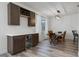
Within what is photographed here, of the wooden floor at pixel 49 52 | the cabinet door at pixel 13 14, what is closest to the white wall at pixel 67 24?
the wooden floor at pixel 49 52

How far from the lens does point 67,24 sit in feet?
28.3

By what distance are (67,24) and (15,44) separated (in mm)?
5973

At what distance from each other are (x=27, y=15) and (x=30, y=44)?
5.39ft

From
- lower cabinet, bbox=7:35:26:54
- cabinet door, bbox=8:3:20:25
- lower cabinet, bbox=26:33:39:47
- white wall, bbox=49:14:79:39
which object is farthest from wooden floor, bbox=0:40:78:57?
white wall, bbox=49:14:79:39

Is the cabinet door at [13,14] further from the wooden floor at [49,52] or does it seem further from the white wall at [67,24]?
the white wall at [67,24]

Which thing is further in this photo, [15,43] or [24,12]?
[24,12]

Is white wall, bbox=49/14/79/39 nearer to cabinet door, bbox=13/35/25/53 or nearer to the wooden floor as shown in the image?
the wooden floor

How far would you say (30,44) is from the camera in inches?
209

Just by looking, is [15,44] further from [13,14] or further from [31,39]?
[31,39]

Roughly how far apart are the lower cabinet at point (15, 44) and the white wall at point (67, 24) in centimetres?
541

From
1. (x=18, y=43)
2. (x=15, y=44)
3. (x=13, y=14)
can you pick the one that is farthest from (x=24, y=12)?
(x=15, y=44)

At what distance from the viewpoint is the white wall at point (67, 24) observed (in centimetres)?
808

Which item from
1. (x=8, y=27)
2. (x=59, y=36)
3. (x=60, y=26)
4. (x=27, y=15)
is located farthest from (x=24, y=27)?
(x=60, y=26)

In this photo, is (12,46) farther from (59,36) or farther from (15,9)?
(59,36)
